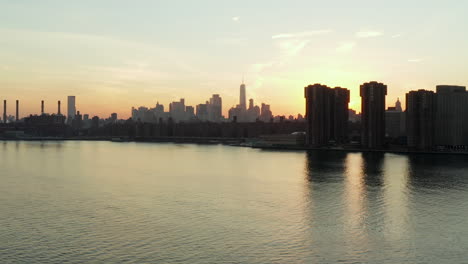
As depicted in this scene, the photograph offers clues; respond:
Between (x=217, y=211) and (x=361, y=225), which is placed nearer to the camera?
(x=361, y=225)

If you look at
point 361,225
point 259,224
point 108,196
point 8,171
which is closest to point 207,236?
point 259,224

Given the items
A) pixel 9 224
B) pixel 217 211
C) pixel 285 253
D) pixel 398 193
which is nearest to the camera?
pixel 285 253

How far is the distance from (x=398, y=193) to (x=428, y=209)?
50.1 ft

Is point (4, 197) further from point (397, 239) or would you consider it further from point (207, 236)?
point (397, 239)

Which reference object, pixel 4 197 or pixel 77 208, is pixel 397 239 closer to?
pixel 77 208

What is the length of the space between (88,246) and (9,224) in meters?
13.8

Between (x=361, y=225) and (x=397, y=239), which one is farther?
(x=361, y=225)

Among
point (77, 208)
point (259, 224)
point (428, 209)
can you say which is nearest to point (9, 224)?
point (77, 208)

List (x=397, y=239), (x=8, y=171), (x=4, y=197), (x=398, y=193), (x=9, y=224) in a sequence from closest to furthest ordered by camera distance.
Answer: (x=397, y=239), (x=9, y=224), (x=4, y=197), (x=398, y=193), (x=8, y=171)

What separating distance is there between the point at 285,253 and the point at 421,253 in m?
12.0

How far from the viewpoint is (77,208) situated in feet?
201

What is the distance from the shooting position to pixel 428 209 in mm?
62594

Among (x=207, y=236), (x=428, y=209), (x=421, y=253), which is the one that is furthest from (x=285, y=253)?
(x=428, y=209)

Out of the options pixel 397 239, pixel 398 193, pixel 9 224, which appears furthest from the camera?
pixel 398 193
